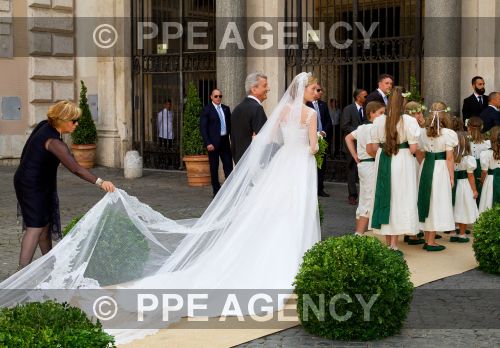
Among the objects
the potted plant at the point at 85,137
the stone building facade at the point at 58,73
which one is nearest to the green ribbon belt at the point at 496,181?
the stone building facade at the point at 58,73

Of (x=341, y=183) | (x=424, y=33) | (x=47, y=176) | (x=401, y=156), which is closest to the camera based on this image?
(x=47, y=176)

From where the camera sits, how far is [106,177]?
59.4 feet

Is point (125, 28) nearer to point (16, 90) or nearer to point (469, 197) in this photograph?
point (16, 90)

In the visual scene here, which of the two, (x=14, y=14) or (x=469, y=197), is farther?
(x=14, y=14)

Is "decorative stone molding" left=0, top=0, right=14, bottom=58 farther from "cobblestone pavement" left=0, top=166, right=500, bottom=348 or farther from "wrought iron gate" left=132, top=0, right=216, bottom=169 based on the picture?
"cobblestone pavement" left=0, top=166, right=500, bottom=348

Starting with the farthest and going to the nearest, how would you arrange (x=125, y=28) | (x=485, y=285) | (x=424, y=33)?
(x=125, y=28) → (x=424, y=33) → (x=485, y=285)

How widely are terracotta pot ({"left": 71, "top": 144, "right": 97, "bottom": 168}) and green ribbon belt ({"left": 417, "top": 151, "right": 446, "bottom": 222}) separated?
11.4 metres

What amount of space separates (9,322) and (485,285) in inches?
195

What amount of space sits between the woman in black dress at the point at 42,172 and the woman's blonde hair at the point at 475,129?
524 cm

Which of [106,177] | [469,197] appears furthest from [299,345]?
[106,177]

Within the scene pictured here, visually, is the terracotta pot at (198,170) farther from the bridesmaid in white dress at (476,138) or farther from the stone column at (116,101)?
the bridesmaid in white dress at (476,138)
